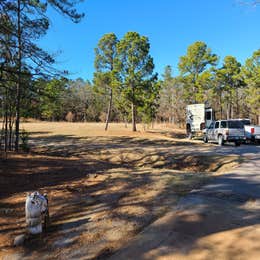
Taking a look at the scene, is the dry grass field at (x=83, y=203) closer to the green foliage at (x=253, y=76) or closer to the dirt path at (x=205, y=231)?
the dirt path at (x=205, y=231)

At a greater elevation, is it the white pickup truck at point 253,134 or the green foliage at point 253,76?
the green foliage at point 253,76

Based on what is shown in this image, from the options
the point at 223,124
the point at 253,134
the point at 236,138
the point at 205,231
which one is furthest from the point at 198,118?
the point at 205,231

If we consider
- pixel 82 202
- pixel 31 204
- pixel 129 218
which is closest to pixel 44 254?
pixel 31 204

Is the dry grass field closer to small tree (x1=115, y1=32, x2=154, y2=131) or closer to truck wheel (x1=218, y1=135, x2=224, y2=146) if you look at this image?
truck wheel (x1=218, y1=135, x2=224, y2=146)

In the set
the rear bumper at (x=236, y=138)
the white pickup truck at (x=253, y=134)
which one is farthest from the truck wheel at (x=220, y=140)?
the white pickup truck at (x=253, y=134)

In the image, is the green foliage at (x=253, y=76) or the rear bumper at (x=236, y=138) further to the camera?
the green foliage at (x=253, y=76)

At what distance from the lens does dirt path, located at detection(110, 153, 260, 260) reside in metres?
2.78

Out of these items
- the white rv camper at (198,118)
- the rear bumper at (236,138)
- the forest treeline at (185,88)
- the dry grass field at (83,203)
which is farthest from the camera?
the white rv camper at (198,118)

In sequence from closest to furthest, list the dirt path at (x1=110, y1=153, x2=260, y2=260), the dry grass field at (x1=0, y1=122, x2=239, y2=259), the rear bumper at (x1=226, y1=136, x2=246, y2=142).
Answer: the dirt path at (x1=110, y1=153, x2=260, y2=260) → the dry grass field at (x1=0, y1=122, x2=239, y2=259) → the rear bumper at (x1=226, y1=136, x2=246, y2=142)

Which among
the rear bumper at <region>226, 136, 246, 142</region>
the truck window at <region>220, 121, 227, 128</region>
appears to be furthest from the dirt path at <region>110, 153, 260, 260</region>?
the truck window at <region>220, 121, 227, 128</region>

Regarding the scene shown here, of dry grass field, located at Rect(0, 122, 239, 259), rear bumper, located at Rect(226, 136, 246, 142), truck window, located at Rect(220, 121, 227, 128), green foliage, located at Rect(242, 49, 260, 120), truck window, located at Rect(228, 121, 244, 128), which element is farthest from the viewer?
green foliage, located at Rect(242, 49, 260, 120)

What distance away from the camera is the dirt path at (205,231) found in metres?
2.78

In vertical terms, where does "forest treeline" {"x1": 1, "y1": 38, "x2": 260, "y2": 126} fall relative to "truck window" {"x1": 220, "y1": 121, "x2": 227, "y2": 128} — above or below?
above

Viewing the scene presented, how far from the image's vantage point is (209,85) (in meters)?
32.2
